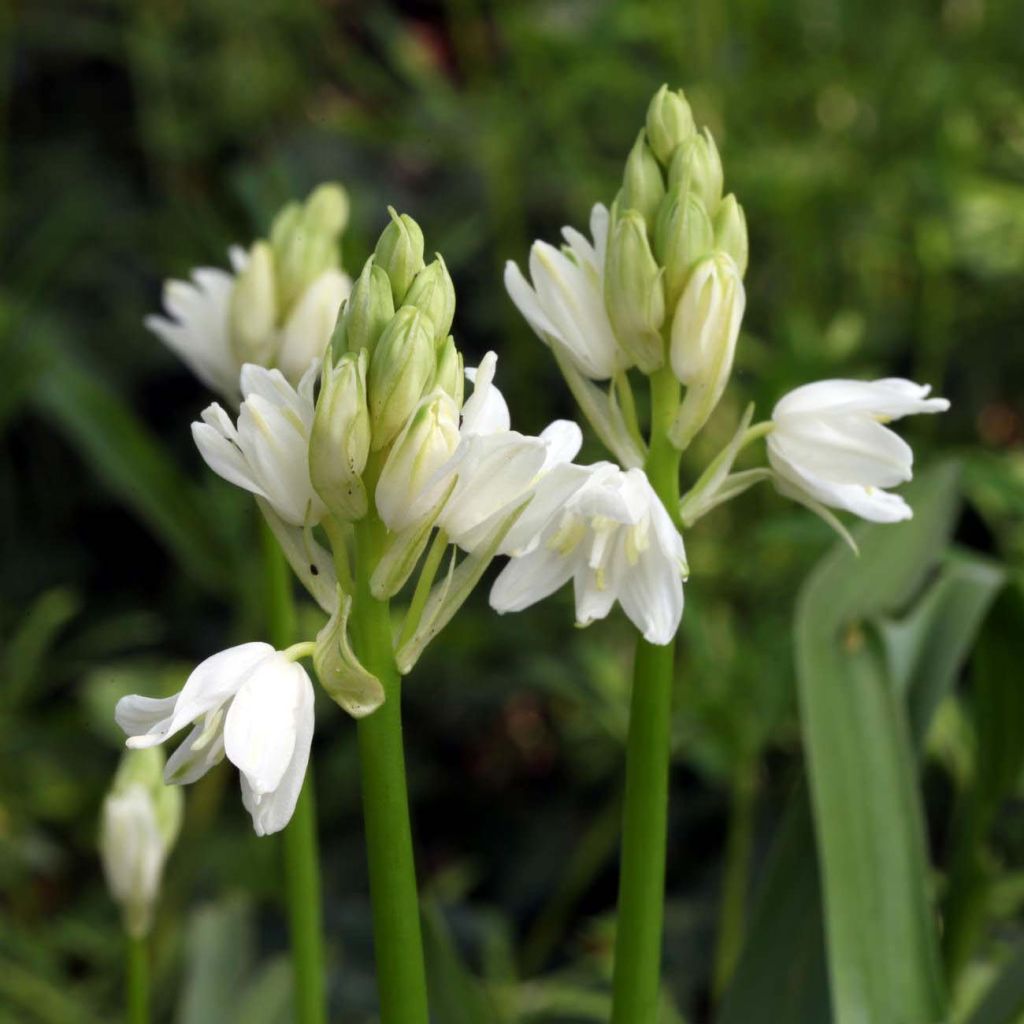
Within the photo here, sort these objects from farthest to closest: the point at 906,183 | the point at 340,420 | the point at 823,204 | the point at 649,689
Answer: the point at 906,183, the point at 823,204, the point at 649,689, the point at 340,420

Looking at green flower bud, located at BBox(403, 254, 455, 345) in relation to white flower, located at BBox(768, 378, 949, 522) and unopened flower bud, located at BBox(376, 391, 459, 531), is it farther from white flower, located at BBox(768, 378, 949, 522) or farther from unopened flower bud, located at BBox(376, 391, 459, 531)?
white flower, located at BBox(768, 378, 949, 522)

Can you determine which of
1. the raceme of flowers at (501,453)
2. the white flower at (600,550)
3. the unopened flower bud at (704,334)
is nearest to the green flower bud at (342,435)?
the raceme of flowers at (501,453)

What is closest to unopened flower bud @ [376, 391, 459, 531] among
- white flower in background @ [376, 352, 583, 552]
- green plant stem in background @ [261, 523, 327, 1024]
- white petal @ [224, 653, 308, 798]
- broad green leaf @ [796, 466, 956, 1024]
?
white flower in background @ [376, 352, 583, 552]

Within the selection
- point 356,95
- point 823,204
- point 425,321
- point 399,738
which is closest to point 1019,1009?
point 399,738

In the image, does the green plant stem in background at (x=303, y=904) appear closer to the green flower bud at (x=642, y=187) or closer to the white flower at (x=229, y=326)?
the white flower at (x=229, y=326)

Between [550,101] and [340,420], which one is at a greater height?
[340,420]

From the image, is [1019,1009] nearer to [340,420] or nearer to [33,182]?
[340,420]

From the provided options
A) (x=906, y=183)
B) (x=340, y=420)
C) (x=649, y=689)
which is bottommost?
(x=906, y=183)

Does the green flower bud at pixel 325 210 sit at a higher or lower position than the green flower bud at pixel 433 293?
lower
